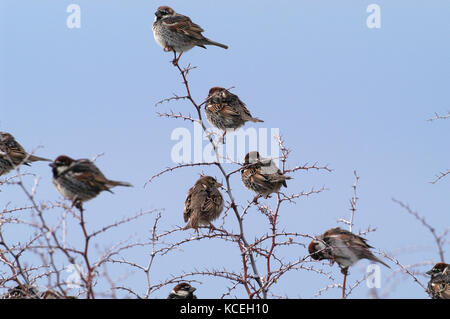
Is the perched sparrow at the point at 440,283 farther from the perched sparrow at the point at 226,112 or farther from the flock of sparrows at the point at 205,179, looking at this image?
the perched sparrow at the point at 226,112

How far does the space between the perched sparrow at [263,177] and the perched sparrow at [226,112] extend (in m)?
0.96

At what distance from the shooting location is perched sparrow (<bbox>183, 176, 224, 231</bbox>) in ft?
28.8

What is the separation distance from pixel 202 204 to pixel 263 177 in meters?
1.31

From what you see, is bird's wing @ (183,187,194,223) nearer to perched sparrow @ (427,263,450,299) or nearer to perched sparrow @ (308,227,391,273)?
perched sparrow @ (308,227,391,273)

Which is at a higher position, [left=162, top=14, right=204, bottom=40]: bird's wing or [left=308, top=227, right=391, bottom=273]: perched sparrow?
[left=162, top=14, right=204, bottom=40]: bird's wing

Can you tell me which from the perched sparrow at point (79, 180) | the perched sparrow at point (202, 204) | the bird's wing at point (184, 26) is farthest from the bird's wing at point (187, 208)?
the bird's wing at point (184, 26)

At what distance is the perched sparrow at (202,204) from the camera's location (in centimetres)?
877

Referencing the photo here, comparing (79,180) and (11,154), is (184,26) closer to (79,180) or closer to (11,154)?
(11,154)

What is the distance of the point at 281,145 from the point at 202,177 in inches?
78.4

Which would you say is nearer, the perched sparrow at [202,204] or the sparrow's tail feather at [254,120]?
the perched sparrow at [202,204]

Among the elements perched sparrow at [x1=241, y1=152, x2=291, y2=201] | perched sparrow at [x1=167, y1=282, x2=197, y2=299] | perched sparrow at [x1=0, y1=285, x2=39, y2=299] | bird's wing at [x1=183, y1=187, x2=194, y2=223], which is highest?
perched sparrow at [x1=241, y1=152, x2=291, y2=201]

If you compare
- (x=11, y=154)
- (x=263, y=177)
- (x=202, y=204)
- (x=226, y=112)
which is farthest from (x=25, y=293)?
(x=226, y=112)

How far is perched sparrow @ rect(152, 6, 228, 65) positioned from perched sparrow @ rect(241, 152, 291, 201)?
2086mm

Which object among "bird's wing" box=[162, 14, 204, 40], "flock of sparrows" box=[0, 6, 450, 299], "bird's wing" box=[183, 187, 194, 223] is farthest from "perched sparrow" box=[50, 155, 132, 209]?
"bird's wing" box=[162, 14, 204, 40]
